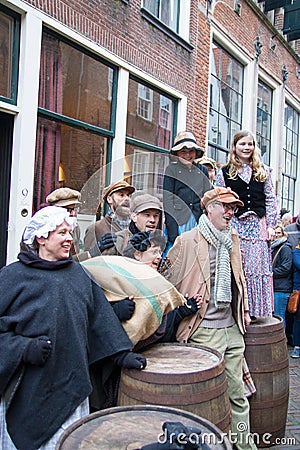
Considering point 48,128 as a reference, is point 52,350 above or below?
below

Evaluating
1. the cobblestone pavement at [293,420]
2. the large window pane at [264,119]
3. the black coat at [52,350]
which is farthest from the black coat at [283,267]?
the large window pane at [264,119]

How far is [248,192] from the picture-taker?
12.6 feet

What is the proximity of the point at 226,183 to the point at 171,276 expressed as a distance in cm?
131

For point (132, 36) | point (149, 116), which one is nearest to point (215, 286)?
point (132, 36)

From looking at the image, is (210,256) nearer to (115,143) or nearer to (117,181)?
(117,181)

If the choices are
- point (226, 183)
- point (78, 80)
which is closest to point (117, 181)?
point (226, 183)

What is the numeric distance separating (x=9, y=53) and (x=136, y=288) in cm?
343

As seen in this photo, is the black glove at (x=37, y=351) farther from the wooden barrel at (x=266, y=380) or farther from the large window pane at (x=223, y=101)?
the large window pane at (x=223, y=101)

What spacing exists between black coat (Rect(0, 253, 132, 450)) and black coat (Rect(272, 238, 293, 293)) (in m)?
4.18

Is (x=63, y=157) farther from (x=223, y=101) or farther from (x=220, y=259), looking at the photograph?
(x=223, y=101)

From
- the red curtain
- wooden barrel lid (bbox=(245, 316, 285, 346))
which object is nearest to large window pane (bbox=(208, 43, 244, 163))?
the red curtain

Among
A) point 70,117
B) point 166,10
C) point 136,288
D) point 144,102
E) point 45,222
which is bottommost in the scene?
point 136,288

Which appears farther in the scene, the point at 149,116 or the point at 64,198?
the point at 149,116

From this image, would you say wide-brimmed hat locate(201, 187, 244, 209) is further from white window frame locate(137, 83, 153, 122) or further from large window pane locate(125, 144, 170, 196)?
white window frame locate(137, 83, 153, 122)
